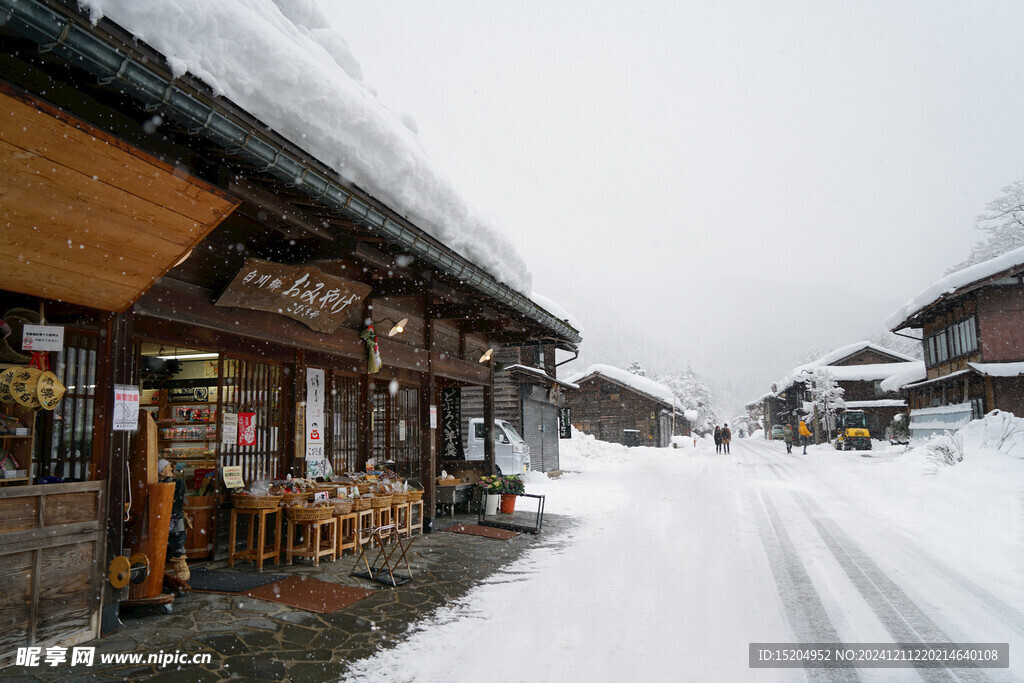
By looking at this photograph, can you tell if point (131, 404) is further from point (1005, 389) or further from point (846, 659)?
point (1005, 389)

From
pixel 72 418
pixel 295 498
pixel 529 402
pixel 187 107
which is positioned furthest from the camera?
pixel 529 402

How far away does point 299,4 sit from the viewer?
10.5 metres

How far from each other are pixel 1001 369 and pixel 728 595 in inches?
936

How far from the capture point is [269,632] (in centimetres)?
525

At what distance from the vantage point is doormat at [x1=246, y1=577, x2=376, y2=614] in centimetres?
605

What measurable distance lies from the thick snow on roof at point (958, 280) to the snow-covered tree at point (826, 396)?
19.2 metres

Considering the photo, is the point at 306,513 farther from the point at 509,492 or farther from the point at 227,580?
the point at 509,492

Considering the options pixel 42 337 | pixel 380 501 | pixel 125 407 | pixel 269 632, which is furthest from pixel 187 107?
pixel 380 501

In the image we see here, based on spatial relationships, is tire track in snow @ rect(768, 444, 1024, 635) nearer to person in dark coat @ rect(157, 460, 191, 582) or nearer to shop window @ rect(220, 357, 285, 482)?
person in dark coat @ rect(157, 460, 191, 582)

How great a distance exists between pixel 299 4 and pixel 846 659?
12.2 meters

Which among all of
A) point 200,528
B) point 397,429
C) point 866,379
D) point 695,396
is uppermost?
point 866,379

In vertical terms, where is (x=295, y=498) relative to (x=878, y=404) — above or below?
below

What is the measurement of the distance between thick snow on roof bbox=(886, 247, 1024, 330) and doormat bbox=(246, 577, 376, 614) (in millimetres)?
27333

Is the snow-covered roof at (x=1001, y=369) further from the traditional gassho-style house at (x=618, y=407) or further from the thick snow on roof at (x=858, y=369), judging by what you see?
the thick snow on roof at (x=858, y=369)
